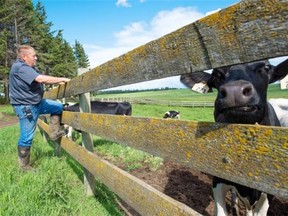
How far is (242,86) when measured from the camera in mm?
1843

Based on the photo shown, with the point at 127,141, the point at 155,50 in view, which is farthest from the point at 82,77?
the point at 155,50

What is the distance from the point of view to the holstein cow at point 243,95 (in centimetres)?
187

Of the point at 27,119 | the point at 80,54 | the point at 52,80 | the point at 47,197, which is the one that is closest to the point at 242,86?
the point at 47,197

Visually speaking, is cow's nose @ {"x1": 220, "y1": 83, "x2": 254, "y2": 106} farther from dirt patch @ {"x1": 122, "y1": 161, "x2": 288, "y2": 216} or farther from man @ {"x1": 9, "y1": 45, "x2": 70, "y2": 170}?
man @ {"x1": 9, "y1": 45, "x2": 70, "y2": 170}

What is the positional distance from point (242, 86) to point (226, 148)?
53cm

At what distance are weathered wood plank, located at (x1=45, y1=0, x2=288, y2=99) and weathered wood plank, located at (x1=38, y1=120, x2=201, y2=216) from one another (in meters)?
0.69

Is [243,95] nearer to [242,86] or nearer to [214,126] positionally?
[242,86]

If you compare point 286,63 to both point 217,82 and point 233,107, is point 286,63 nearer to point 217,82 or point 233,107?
point 217,82

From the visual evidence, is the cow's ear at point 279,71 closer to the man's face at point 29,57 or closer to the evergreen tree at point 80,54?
the man's face at point 29,57

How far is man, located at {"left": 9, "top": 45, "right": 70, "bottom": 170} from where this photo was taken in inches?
202

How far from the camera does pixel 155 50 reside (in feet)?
6.25

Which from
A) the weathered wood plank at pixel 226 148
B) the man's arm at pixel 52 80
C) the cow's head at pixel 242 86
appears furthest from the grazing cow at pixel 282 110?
the weathered wood plank at pixel 226 148

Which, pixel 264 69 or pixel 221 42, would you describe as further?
pixel 264 69

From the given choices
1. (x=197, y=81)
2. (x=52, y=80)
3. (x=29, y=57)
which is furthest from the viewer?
(x=29, y=57)
